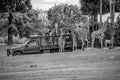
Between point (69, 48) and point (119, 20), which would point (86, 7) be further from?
point (69, 48)

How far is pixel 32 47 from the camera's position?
26.3 metres

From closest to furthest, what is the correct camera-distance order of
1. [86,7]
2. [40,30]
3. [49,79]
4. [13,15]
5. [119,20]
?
[49,79]
[119,20]
[13,15]
[40,30]
[86,7]

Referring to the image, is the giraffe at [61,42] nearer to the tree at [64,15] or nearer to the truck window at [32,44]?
the truck window at [32,44]

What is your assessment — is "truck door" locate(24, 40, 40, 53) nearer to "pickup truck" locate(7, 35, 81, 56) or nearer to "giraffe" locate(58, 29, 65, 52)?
"pickup truck" locate(7, 35, 81, 56)

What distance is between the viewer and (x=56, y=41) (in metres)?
27.0

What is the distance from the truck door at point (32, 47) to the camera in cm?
2634

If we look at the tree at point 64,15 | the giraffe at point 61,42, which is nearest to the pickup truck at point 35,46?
the giraffe at point 61,42

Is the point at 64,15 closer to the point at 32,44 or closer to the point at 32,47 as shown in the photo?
the point at 32,44

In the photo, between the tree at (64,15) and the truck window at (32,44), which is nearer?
the truck window at (32,44)

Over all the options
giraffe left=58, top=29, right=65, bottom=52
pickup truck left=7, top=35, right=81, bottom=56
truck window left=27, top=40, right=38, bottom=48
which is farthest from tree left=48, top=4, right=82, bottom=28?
truck window left=27, top=40, right=38, bottom=48

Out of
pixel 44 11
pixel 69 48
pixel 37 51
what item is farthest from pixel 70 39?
pixel 44 11

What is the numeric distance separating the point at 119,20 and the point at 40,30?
51.4ft

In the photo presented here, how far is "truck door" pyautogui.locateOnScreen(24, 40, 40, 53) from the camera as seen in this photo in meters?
26.3

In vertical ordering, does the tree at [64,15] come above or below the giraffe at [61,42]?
above
